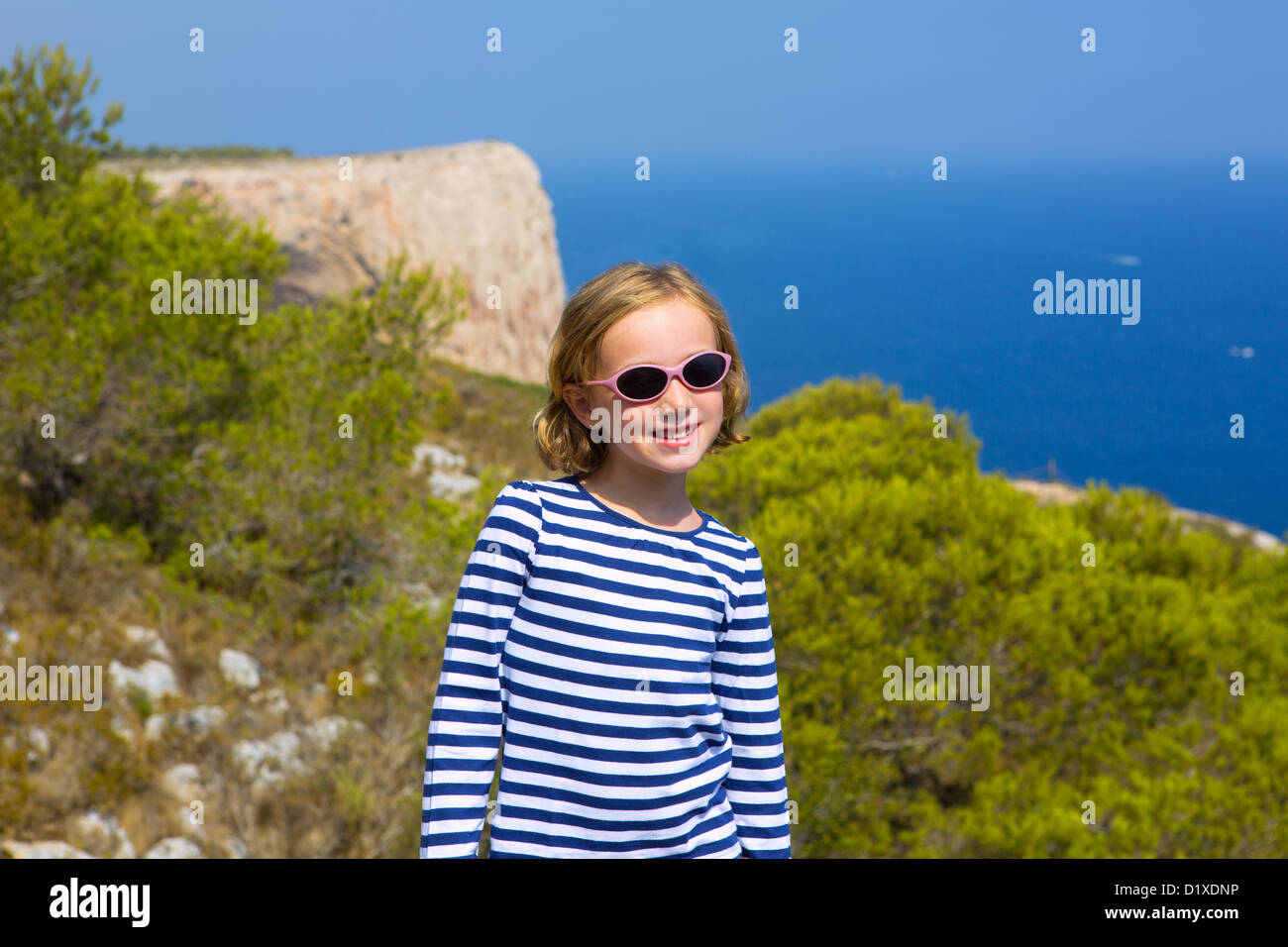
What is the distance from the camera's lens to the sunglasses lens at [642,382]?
1.38m

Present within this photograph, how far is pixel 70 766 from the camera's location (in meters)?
5.37

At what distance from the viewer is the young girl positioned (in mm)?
1262

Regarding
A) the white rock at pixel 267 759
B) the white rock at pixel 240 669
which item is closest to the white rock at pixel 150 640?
the white rock at pixel 240 669

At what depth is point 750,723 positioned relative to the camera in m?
1.41

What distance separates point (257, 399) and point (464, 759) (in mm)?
8188

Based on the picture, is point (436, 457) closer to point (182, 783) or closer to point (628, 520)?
point (182, 783)

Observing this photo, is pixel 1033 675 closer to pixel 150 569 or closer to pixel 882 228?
pixel 150 569

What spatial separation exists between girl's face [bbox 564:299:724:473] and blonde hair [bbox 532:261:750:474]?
0.07 ft

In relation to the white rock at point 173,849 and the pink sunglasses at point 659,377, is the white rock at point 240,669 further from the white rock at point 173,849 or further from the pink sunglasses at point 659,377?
the pink sunglasses at point 659,377

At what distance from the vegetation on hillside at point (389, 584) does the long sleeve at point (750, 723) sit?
14.6ft

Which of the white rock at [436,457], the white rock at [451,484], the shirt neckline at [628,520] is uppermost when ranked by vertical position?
the white rock at [436,457]

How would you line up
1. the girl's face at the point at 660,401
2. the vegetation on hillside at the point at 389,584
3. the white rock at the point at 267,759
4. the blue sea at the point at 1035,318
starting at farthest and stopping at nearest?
the blue sea at the point at 1035,318
the white rock at the point at 267,759
the vegetation on hillside at the point at 389,584
the girl's face at the point at 660,401

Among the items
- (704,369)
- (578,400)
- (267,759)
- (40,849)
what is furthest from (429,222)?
(704,369)

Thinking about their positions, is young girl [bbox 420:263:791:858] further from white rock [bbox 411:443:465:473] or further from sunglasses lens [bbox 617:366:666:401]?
white rock [bbox 411:443:465:473]
